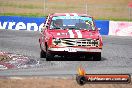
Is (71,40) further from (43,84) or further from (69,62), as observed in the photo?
(43,84)

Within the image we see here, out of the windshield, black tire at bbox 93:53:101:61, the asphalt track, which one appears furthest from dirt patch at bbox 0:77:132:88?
the windshield

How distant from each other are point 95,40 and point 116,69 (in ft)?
6.01

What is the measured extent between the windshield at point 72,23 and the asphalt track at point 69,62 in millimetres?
1359

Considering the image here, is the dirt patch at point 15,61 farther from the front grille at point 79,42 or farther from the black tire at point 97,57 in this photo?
the black tire at point 97,57

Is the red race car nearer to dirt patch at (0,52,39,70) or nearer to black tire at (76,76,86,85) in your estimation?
dirt patch at (0,52,39,70)

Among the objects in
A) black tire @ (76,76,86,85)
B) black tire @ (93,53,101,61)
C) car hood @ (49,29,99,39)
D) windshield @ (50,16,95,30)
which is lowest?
black tire @ (76,76,86,85)

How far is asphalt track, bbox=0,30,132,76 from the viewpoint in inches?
629

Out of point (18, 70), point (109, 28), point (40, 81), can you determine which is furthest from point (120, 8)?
point (40, 81)

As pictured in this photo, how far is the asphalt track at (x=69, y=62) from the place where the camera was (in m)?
16.0

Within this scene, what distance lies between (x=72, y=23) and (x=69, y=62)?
5.34 ft

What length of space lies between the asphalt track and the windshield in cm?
136

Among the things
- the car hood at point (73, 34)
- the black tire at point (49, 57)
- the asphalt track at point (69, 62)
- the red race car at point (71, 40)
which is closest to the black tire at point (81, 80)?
the asphalt track at point (69, 62)

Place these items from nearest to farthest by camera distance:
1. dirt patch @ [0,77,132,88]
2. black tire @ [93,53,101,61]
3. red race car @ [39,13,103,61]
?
1. dirt patch @ [0,77,132,88]
2. red race car @ [39,13,103,61]
3. black tire @ [93,53,101,61]

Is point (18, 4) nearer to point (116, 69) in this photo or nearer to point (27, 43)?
point (27, 43)
